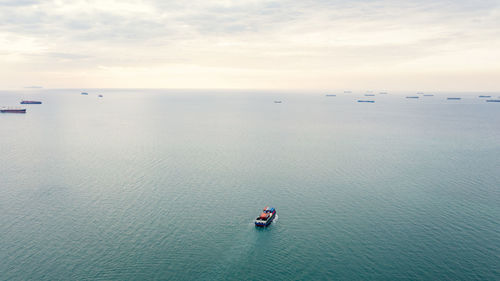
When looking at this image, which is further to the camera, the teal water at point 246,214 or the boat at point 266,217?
the boat at point 266,217

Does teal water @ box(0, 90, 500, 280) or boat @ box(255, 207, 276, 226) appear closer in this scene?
teal water @ box(0, 90, 500, 280)

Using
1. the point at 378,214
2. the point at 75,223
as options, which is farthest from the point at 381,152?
the point at 75,223

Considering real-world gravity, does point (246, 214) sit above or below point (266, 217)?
below

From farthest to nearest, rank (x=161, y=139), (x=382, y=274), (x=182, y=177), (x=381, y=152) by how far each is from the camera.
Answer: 1. (x=161, y=139)
2. (x=381, y=152)
3. (x=182, y=177)
4. (x=382, y=274)

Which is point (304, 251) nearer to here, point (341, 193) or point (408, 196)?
point (341, 193)

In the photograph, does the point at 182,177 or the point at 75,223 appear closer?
the point at 75,223

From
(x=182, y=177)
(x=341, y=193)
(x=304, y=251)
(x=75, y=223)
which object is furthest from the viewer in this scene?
(x=182, y=177)

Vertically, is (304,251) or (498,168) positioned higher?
(498,168)

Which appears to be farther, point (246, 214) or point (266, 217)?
point (246, 214)
